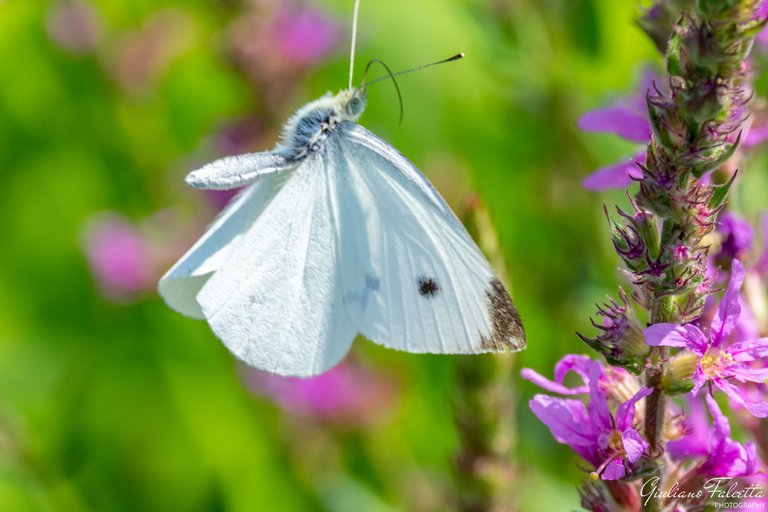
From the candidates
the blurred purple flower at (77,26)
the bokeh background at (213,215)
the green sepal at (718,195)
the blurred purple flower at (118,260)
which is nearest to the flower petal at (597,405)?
the green sepal at (718,195)

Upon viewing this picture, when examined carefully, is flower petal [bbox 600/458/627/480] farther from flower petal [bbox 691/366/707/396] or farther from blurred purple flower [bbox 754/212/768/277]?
blurred purple flower [bbox 754/212/768/277]

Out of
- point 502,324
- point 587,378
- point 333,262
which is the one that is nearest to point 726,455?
point 587,378

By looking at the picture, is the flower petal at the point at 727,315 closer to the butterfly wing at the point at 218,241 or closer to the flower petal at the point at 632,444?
the flower petal at the point at 632,444

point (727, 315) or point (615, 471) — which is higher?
point (727, 315)

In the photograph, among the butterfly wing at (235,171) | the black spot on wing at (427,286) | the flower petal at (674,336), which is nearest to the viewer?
the flower petal at (674,336)

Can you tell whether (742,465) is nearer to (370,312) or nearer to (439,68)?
(370,312)

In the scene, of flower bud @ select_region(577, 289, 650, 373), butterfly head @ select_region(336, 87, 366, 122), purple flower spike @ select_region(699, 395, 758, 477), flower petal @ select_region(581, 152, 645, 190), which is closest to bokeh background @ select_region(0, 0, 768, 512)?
flower petal @ select_region(581, 152, 645, 190)

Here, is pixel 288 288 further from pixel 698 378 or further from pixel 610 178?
pixel 698 378
